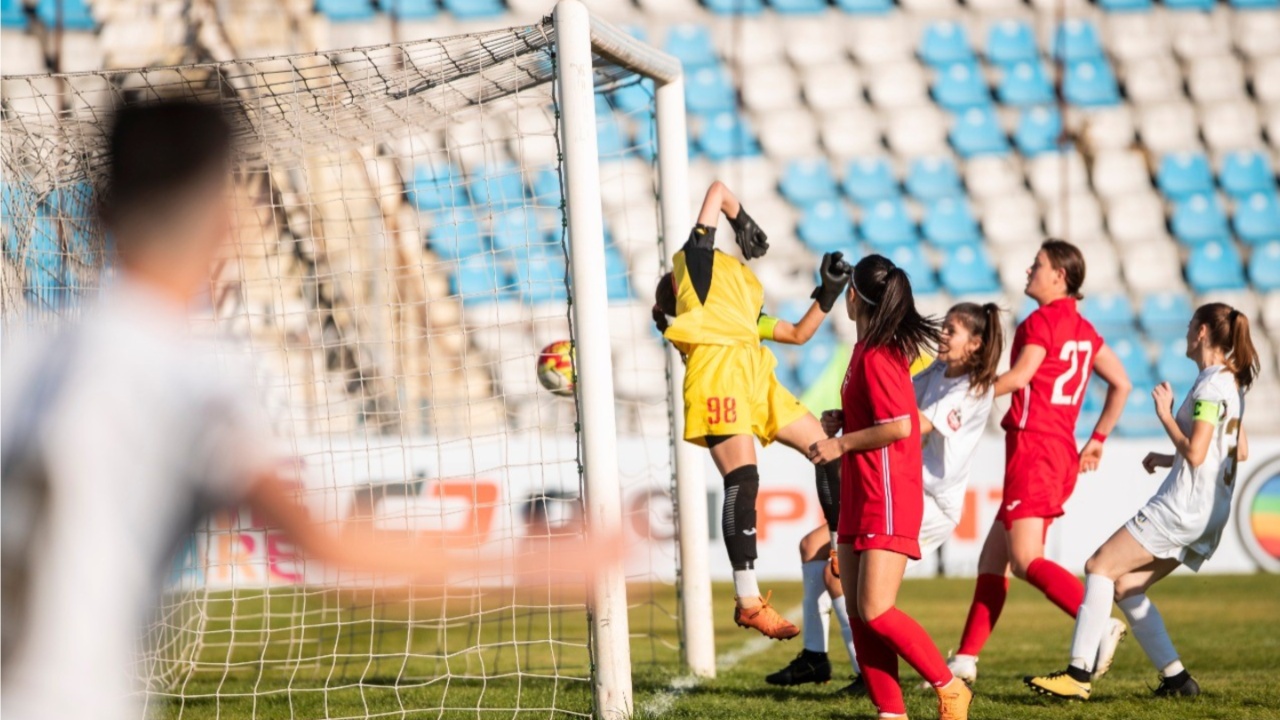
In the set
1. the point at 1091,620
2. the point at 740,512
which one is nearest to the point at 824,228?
the point at 1091,620

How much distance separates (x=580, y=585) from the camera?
5.78 feet

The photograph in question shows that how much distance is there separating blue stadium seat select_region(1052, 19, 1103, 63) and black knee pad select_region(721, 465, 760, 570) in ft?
39.6

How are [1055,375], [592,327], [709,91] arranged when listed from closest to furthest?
[592,327] < [1055,375] < [709,91]

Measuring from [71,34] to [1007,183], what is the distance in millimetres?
11182

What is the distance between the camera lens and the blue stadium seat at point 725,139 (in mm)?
15312

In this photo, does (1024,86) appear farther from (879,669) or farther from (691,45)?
(879,669)

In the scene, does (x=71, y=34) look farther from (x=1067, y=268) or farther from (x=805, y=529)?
(x=1067, y=268)

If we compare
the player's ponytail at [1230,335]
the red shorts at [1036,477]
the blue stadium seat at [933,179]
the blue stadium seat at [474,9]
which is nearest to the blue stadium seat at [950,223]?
the blue stadium seat at [933,179]

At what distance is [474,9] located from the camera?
15.4 m

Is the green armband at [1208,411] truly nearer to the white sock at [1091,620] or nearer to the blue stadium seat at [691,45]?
the white sock at [1091,620]

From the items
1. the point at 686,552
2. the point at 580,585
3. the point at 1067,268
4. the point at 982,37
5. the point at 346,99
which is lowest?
the point at 686,552

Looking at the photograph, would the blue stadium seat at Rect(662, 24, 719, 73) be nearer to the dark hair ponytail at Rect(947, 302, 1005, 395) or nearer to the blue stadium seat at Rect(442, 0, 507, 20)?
the blue stadium seat at Rect(442, 0, 507, 20)

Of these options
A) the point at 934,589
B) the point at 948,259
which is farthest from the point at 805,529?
the point at 948,259

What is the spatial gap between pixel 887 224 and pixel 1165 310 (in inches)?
127
